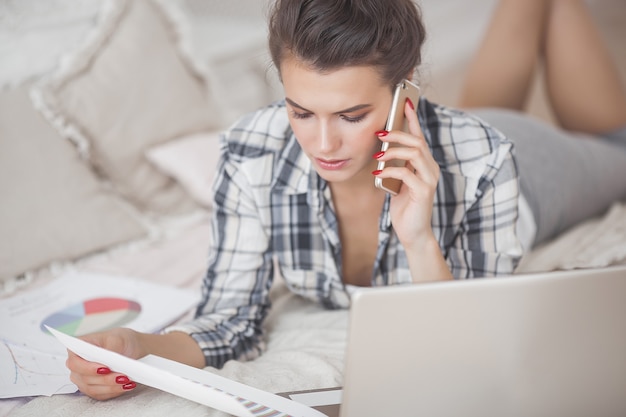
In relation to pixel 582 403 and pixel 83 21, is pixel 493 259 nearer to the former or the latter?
pixel 582 403

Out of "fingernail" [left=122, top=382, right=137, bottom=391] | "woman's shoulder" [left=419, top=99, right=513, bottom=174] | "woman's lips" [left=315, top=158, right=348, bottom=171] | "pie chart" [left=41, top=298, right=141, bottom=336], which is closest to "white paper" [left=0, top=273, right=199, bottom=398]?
"pie chart" [left=41, top=298, right=141, bottom=336]

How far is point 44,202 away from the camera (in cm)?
158

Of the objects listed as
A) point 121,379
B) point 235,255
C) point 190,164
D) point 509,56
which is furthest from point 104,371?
point 509,56

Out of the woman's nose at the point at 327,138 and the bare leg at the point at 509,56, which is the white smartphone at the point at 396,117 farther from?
the bare leg at the point at 509,56

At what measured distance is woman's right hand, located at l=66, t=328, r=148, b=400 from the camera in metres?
0.91

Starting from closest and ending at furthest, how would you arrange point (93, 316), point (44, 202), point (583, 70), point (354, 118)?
point (354, 118), point (93, 316), point (44, 202), point (583, 70)

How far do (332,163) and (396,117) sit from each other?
0.13 metres

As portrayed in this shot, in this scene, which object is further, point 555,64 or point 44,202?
point 555,64

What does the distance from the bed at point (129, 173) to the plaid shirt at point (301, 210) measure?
0.35 ft

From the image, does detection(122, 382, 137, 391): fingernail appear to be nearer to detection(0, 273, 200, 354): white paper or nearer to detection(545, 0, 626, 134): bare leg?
detection(0, 273, 200, 354): white paper

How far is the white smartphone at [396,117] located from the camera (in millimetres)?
1043

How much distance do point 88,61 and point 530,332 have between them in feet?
5.09

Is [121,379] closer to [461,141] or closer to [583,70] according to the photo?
[461,141]

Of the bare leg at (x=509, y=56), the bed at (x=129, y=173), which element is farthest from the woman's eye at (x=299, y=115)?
the bare leg at (x=509, y=56)
